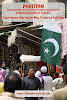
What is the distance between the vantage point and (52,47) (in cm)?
1166

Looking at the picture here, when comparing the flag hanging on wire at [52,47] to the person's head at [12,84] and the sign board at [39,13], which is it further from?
the person's head at [12,84]

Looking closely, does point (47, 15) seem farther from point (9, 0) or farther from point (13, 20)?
point (9, 0)

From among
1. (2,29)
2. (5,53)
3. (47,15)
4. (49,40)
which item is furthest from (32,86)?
(5,53)

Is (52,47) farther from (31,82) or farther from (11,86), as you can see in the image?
(11,86)

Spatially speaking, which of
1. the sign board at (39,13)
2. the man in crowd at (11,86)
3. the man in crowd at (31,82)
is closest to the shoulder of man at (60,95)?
the man in crowd at (11,86)

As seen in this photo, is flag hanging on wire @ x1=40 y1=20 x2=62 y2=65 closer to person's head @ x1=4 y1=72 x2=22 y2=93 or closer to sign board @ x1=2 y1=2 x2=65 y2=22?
sign board @ x1=2 y1=2 x2=65 y2=22

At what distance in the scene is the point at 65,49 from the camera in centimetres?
1091

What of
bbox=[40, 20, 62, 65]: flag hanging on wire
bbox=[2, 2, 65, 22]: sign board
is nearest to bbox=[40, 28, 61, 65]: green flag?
bbox=[40, 20, 62, 65]: flag hanging on wire

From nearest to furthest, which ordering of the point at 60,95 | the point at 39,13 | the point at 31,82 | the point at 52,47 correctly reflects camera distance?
the point at 60,95 < the point at 31,82 < the point at 52,47 < the point at 39,13

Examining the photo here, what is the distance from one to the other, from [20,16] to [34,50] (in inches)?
88.5

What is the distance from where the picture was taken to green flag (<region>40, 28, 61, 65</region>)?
1148 centimetres

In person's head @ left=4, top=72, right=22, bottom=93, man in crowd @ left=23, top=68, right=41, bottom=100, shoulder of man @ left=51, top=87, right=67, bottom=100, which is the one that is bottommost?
man in crowd @ left=23, top=68, right=41, bottom=100

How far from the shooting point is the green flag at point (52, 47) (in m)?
11.5

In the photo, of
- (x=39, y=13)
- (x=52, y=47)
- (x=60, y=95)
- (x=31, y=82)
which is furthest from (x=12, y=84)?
(x=39, y=13)
